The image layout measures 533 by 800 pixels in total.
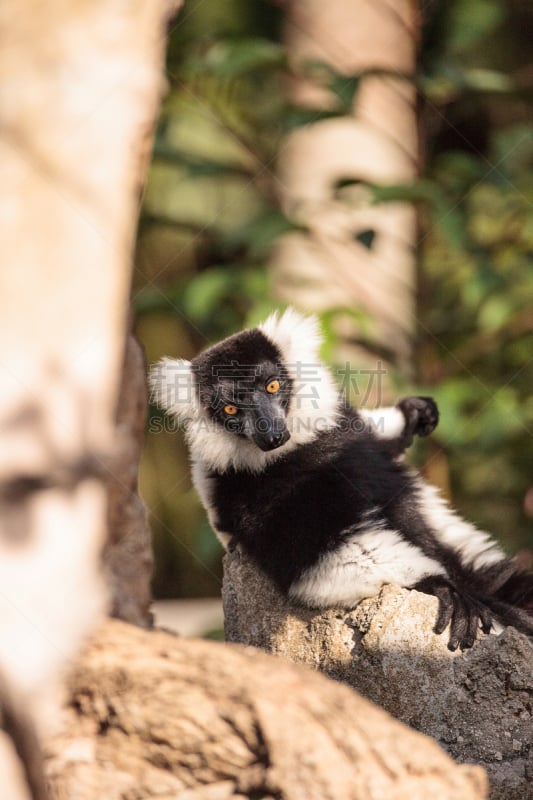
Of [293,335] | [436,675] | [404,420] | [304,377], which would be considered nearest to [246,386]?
[304,377]

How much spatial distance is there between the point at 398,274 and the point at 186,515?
3644 millimetres

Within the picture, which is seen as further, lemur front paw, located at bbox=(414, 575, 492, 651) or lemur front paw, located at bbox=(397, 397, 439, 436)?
lemur front paw, located at bbox=(397, 397, 439, 436)

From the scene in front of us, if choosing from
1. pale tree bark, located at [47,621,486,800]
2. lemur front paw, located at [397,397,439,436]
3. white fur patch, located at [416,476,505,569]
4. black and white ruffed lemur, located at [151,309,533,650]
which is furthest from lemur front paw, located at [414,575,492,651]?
lemur front paw, located at [397,397,439,436]

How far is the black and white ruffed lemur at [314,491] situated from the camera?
142 inches

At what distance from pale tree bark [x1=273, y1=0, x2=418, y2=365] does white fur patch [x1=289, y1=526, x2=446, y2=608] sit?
101 inches

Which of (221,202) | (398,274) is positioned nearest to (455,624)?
(398,274)

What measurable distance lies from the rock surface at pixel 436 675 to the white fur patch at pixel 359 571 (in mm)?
55

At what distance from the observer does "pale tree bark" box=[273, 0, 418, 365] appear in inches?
247

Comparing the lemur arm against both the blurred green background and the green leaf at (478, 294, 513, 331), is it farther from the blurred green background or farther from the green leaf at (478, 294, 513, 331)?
the green leaf at (478, 294, 513, 331)

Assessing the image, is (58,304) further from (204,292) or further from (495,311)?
(495,311)

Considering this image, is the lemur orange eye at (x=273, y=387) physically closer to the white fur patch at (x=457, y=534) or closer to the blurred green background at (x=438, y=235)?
the white fur patch at (x=457, y=534)

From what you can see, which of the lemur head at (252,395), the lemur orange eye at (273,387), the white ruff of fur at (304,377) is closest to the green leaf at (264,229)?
the white ruff of fur at (304,377)

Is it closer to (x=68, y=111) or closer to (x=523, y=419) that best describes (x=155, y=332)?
(x=523, y=419)

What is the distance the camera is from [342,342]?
604 cm
